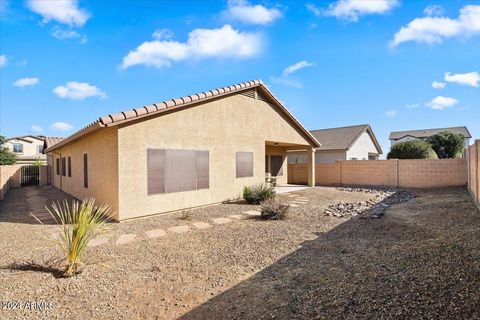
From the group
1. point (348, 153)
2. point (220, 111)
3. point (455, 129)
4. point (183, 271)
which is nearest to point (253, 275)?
point (183, 271)

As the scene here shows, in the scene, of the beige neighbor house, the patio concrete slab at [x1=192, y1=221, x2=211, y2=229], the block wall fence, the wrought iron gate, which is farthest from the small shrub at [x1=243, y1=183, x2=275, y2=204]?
the wrought iron gate

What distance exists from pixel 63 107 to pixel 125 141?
14.0 meters

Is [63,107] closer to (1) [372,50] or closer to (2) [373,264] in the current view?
(1) [372,50]

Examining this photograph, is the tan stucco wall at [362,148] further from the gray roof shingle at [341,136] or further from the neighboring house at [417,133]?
the neighboring house at [417,133]

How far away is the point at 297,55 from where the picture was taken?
1287 cm

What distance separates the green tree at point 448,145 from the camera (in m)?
30.5

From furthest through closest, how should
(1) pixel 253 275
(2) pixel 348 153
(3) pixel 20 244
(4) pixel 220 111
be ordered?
(2) pixel 348 153
(4) pixel 220 111
(3) pixel 20 244
(1) pixel 253 275

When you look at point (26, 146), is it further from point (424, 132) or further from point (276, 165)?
point (424, 132)

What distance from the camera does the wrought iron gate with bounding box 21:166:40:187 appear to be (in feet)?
67.9

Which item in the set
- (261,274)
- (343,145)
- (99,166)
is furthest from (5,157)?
(343,145)

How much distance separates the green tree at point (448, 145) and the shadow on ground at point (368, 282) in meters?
31.2

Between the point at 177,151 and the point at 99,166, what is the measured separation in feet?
9.30

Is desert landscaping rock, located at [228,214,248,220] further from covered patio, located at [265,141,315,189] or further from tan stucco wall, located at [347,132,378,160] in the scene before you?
tan stucco wall, located at [347,132,378,160]

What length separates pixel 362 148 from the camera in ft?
90.6
